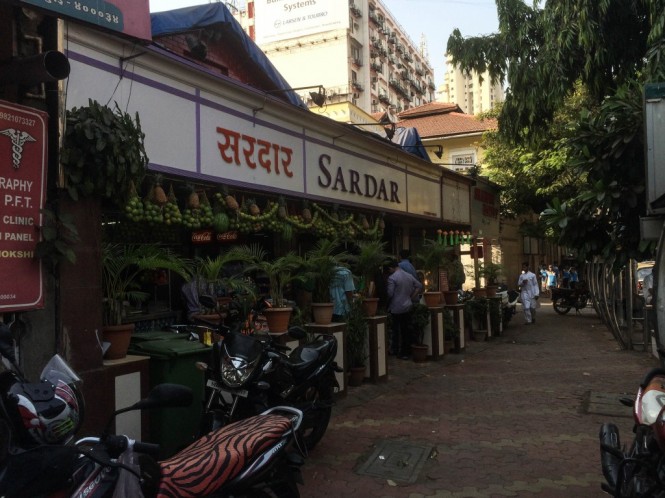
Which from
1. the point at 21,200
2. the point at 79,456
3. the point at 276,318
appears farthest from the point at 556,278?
the point at 79,456

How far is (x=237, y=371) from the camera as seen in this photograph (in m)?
4.05

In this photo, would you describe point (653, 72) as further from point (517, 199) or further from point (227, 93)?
point (517, 199)

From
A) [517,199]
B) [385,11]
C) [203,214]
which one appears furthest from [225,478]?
[385,11]

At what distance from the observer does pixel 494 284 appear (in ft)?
44.9

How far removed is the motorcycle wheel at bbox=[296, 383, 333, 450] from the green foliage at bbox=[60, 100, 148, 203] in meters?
2.32

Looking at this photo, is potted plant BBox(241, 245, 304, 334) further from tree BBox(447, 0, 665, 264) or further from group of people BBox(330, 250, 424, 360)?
tree BBox(447, 0, 665, 264)

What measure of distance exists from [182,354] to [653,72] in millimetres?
7891

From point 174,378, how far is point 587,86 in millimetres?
9797

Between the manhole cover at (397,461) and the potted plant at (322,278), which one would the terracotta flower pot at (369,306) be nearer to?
the potted plant at (322,278)

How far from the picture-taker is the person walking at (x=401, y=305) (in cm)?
947

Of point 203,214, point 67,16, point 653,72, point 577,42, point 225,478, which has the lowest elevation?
point 225,478

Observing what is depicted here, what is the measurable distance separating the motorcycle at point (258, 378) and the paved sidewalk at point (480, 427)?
56 centimetres

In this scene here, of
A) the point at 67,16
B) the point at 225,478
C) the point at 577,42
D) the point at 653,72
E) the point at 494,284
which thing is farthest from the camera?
Answer: the point at 494,284

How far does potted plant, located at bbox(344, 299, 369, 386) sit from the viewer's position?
7.43 m
